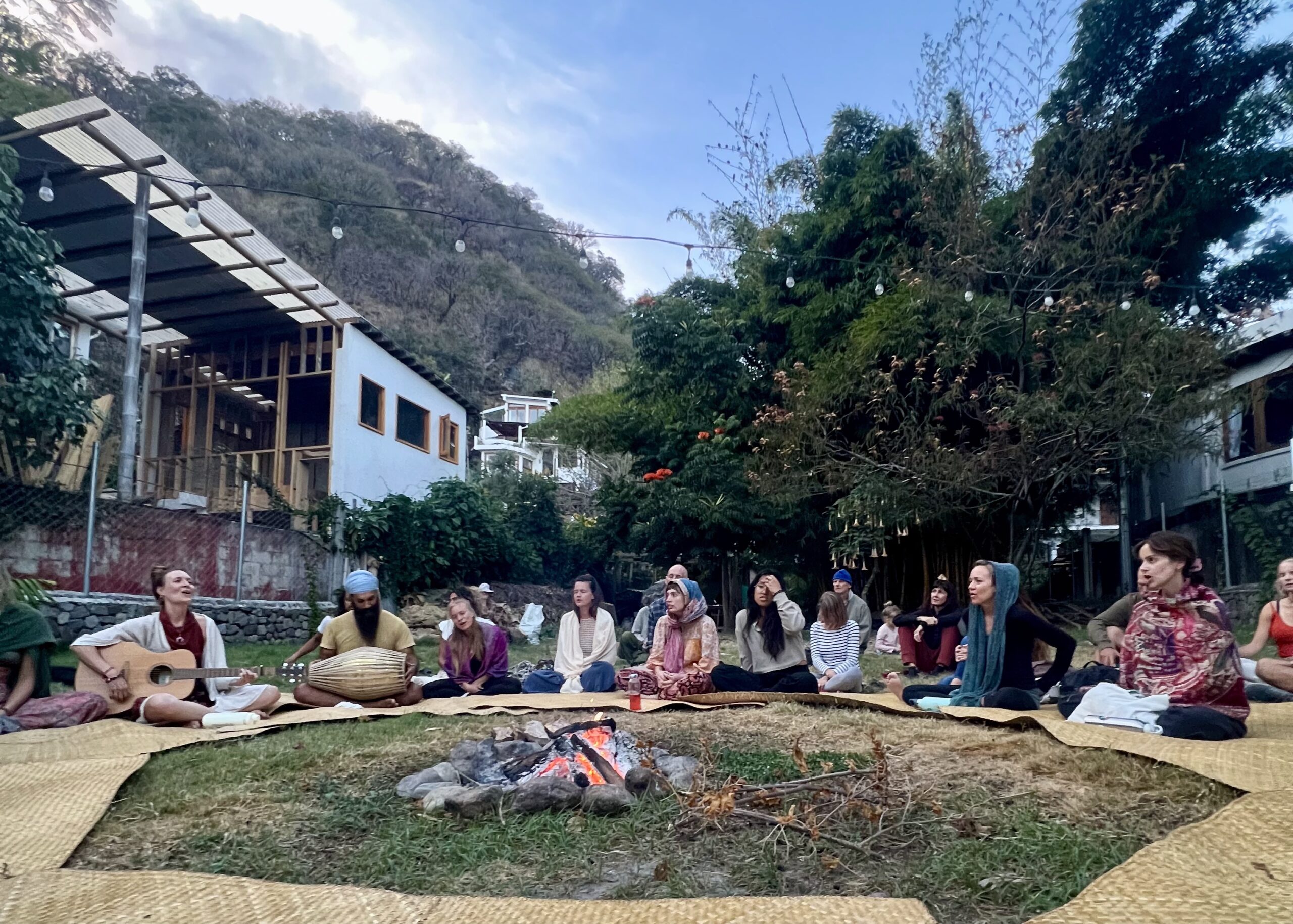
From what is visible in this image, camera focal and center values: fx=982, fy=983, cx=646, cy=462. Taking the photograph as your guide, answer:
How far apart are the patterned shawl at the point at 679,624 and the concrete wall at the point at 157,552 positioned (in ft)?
17.9

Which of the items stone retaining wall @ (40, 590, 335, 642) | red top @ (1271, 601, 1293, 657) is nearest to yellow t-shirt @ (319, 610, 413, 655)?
stone retaining wall @ (40, 590, 335, 642)

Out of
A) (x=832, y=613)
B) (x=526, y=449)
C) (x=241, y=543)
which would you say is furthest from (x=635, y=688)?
(x=526, y=449)


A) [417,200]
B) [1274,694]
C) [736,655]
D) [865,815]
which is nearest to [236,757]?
[865,815]

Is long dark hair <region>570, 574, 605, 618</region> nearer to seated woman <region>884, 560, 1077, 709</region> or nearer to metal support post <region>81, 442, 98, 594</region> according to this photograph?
seated woman <region>884, 560, 1077, 709</region>

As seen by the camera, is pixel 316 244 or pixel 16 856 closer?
pixel 16 856

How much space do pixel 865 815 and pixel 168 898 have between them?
2.08 meters

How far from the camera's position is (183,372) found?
56.4 feet

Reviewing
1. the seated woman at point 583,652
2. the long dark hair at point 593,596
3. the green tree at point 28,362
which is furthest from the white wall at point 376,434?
the seated woman at point 583,652

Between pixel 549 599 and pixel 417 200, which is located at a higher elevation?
pixel 417 200

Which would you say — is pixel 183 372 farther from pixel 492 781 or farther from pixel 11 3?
pixel 492 781

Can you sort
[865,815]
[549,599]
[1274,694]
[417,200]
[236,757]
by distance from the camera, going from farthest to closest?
[417,200]
[549,599]
[1274,694]
[236,757]
[865,815]

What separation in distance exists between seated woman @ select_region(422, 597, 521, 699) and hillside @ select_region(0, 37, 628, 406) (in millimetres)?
34979

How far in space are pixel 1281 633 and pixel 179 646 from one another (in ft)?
22.4

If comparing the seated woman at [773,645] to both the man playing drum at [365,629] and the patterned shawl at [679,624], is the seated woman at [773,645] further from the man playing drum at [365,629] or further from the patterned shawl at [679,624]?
the man playing drum at [365,629]
